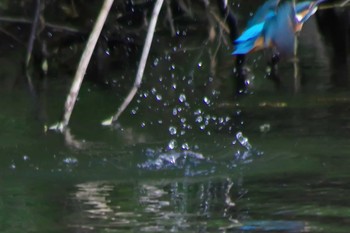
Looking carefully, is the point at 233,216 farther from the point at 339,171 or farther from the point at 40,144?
the point at 40,144

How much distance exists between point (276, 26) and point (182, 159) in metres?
0.93

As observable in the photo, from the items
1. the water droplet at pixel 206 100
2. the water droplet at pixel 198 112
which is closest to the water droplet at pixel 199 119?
the water droplet at pixel 198 112

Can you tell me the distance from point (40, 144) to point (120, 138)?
0.52 meters

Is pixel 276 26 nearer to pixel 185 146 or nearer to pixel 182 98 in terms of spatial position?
pixel 185 146

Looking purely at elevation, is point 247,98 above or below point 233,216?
above

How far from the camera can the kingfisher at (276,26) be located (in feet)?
19.4

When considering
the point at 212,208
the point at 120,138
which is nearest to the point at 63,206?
the point at 212,208

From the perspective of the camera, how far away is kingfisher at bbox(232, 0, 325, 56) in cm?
593

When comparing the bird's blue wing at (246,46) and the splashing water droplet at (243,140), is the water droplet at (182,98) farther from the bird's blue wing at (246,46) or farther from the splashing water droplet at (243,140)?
the bird's blue wing at (246,46)

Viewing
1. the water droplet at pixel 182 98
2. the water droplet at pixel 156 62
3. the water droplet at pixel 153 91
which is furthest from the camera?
the water droplet at pixel 156 62

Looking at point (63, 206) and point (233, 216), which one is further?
point (63, 206)

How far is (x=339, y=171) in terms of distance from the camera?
18.8ft

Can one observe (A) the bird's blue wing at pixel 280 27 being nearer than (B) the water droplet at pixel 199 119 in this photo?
Yes

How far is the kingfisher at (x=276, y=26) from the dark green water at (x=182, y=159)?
2.13 ft
